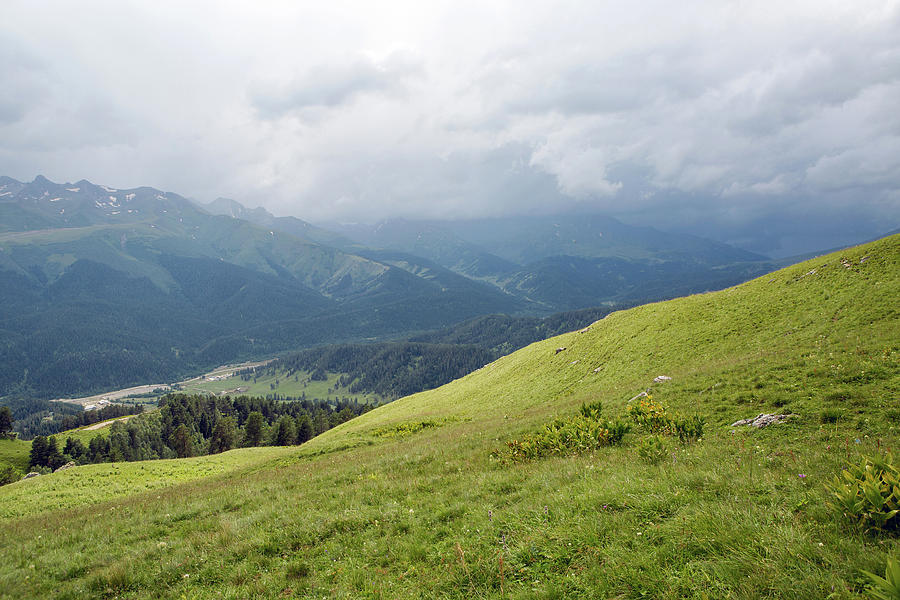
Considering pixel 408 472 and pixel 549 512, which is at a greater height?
pixel 549 512

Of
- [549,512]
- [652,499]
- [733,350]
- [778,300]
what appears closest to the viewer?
[652,499]

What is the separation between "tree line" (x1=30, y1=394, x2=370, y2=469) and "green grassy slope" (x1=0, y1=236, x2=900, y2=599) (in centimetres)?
7524

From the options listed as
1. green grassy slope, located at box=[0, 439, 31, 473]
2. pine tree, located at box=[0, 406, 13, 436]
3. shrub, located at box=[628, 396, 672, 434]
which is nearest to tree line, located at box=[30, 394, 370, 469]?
green grassy slope, located at box=[0, 439, 31, 473]

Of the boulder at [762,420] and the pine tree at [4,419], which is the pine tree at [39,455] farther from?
the boulder at [762,420]

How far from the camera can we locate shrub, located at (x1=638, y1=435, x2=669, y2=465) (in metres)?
11.3

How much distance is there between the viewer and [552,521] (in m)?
8.66

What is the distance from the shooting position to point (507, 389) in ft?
139

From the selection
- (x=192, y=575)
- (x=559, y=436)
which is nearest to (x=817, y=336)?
(x=559, y=436)

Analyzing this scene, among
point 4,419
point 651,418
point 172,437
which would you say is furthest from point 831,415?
point 4,419

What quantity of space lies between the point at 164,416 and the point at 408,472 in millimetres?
141735

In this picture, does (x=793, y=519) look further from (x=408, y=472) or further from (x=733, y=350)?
(x=733, y=350)

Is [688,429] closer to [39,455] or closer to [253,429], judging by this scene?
[253,429]

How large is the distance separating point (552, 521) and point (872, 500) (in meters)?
5.36

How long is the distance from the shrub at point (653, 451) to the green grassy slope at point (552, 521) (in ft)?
0.76
